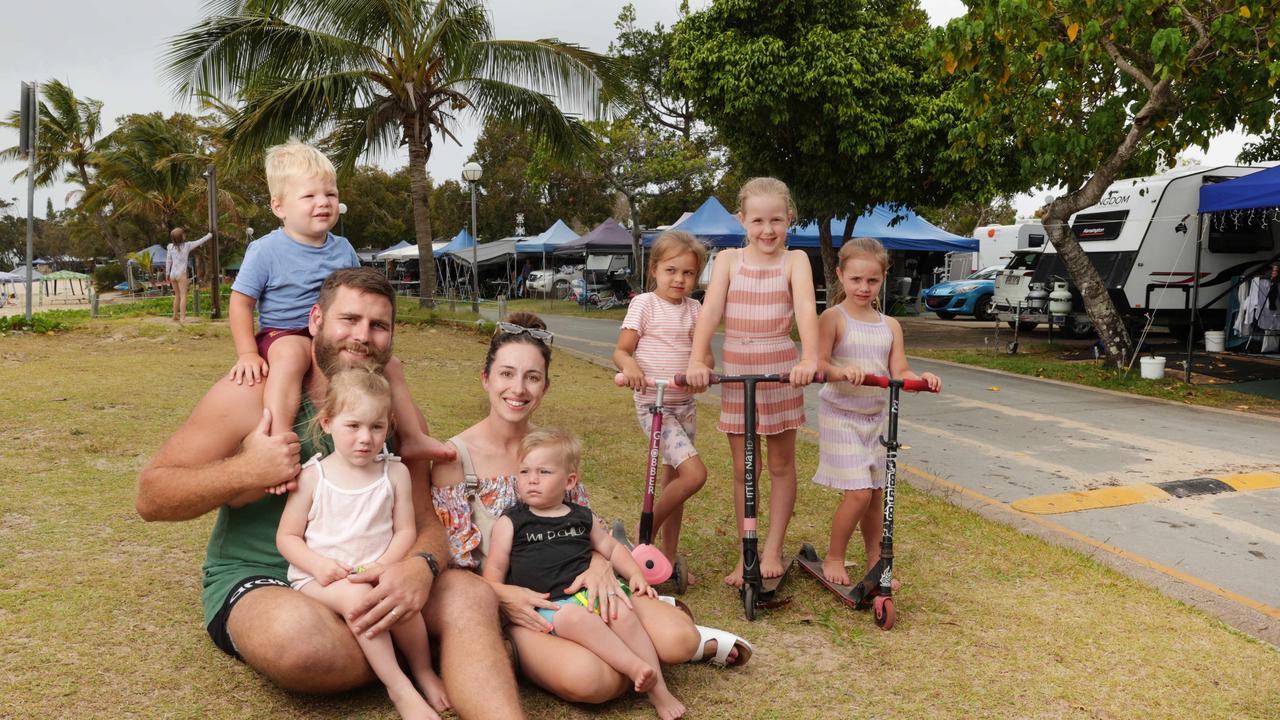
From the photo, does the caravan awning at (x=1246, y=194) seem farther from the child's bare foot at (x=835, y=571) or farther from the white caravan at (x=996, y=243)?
the white caravan at (x=996, y=243)

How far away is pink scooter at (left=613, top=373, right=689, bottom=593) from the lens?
10.6 ft

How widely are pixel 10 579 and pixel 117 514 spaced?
0.94 m

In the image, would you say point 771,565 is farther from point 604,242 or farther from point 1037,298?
point 604,242

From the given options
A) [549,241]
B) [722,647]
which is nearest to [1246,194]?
[722,647]

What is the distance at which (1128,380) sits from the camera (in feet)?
38.0

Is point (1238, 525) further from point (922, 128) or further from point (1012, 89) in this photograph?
point (922, 128)

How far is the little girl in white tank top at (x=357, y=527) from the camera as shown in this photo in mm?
2598

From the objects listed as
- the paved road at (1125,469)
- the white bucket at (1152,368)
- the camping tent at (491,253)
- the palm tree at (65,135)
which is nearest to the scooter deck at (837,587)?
the paved road at (1125,469)

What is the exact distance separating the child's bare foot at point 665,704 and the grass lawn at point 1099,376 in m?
9.36

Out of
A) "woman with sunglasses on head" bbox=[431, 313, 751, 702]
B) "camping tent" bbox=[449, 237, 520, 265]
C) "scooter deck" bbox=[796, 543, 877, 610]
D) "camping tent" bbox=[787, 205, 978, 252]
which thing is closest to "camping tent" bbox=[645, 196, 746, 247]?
"camping tent" bbox=[787, 205, 978, 252]

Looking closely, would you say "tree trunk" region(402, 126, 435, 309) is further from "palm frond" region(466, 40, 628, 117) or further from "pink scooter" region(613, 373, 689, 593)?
"pink scooter" region(613, 373, 689, 593)

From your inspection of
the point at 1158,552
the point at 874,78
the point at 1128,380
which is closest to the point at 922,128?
the point at 874,78

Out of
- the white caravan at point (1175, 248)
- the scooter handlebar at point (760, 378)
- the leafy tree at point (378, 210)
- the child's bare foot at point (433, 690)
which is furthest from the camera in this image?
the leafy tree at point (378, 210)

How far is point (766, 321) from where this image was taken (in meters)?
3.98
